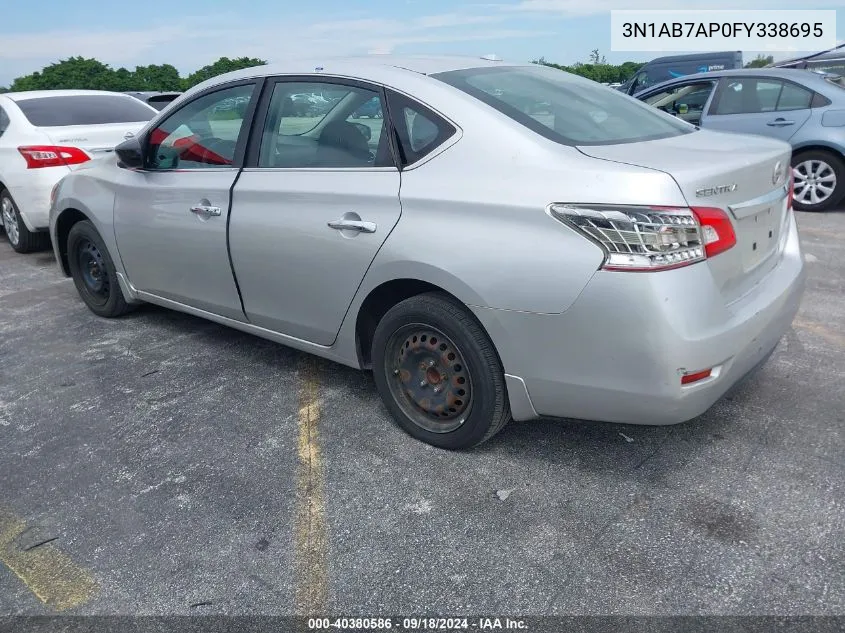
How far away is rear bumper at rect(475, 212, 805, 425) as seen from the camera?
2525 mm

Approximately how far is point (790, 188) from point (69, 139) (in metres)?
6.00

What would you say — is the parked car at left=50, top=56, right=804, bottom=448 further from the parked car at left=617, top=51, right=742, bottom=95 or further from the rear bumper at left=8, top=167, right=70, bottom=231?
the parked car at left=617, top=51, right=742, bottom=95

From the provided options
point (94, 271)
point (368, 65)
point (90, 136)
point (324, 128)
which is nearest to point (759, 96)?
point (368, 65)

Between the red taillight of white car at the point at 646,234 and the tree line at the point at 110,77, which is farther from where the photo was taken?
the tree line at the point at 110,77

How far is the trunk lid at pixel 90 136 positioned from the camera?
22.3 ft

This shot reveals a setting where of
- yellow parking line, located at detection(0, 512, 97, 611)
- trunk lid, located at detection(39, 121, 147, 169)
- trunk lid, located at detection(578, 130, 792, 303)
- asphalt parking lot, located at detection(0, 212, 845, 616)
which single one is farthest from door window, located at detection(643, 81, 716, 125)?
yellow parking line, located at detection(0, 512, 97, 611)

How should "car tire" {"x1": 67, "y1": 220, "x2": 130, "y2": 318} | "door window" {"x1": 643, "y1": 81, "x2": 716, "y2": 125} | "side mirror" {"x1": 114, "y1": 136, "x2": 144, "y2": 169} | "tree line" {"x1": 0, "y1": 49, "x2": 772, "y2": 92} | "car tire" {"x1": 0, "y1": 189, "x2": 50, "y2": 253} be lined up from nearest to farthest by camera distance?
1. "side mirror" {"x1": 114, "y1": 136, "x2": 144, "y2": 169}
2. "car tire" {"x1": 67, "y1": 220, "x2": 130, "y2": 318}
3. "car tire" {"x1": 0, "y1": 189, "x2": 50, "y2": 253}
4. "door window" {"x1": 643, "y1": 81, "x2": 716, "y2": 125}
5. "tree line" {"x1": 0, "y1": 49, "x2": 772, "y2": 92}

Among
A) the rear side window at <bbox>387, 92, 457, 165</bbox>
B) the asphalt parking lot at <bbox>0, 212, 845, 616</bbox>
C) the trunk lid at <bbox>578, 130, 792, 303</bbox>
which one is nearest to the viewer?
the asphalt parking lot at <bbox>0, 212, 845, 616</bbox>

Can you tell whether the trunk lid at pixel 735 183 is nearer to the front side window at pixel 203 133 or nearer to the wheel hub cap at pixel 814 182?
the front side window at pixel 203 133

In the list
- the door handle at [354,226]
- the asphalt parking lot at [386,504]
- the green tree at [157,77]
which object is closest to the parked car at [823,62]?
the asphalt parking lot at [386,504]

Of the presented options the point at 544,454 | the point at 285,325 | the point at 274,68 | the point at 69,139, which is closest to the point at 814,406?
the point at 544,454

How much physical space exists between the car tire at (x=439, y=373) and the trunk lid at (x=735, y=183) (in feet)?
2.78

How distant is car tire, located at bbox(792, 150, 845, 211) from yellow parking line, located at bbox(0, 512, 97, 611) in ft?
25.6

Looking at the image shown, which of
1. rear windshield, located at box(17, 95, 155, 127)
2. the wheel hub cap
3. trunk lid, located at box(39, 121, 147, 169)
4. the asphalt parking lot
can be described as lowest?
the asphalt parking lot
